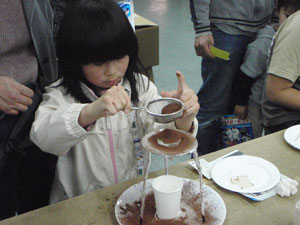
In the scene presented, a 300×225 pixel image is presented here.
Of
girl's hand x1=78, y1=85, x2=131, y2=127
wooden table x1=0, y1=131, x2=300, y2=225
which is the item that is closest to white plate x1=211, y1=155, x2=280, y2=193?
wooden table x1=0, y1=131, x2=300, y2=225

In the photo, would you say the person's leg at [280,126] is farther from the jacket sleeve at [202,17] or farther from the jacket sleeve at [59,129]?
the jacket sleeve at [59,129]

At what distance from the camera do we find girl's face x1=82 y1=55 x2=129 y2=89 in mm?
1076

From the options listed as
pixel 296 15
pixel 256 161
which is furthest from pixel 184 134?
pixel 296 15

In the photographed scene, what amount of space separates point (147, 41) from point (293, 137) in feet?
4.09

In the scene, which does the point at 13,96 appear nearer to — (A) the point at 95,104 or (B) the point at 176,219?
(A) the point at 95,104

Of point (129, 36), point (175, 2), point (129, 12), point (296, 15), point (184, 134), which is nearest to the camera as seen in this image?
point (184, 134)

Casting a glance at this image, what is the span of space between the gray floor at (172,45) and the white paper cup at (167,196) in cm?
128

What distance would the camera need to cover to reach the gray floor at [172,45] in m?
3.35

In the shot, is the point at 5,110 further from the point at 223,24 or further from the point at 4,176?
the point at 223,24

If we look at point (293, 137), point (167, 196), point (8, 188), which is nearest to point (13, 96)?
point (8, 188)

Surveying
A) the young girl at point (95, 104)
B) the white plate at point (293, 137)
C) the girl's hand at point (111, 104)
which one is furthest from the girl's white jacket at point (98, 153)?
the white plate at point (293, 137)

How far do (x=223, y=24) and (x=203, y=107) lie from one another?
0.61 m

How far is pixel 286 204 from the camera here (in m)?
0.99

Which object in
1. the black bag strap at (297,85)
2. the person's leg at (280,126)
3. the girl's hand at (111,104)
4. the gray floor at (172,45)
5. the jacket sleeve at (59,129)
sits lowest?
the gray floor at (172,45)
